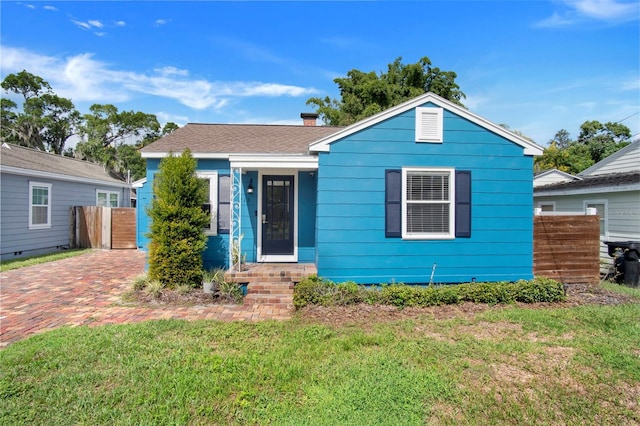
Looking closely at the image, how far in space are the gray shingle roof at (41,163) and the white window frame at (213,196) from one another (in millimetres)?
7156

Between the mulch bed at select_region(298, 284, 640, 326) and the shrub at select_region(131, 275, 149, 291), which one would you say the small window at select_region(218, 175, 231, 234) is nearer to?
the shrub at select_region(131, 275, 149, 291)

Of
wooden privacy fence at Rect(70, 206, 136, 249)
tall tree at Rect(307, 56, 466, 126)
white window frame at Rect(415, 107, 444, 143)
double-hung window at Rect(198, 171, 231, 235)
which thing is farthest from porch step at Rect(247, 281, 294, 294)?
tall tree at Rect(307, 56, 466, 126)

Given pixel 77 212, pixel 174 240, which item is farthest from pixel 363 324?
pixel 77 212

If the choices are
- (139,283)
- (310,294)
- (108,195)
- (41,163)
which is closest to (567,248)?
(310,294)

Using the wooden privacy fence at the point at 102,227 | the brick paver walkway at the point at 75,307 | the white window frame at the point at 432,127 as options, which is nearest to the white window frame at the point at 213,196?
the brick paver walkway at the point at 75,307

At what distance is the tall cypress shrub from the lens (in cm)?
634

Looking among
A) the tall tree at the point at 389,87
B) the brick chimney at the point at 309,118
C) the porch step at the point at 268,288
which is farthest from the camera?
the tall tree at the point at 389,87

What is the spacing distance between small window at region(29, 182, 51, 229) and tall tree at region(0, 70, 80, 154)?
24635 mm

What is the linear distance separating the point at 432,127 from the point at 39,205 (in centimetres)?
1335

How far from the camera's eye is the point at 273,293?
6.12 meters

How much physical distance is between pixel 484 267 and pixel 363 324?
3.31m

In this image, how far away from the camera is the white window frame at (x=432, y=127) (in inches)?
252

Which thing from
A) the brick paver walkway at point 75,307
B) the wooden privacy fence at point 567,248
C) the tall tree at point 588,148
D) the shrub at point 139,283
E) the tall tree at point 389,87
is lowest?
the brick paver walkway at point 75,307

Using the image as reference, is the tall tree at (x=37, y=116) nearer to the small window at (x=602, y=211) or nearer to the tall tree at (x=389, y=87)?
the tall tree at (x=389, y=87)
